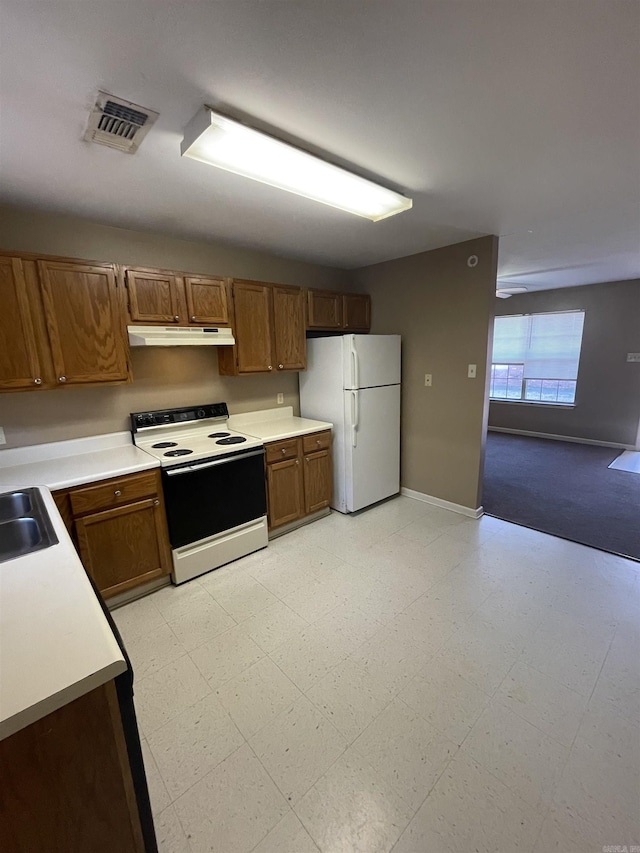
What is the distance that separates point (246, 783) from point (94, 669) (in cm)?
99

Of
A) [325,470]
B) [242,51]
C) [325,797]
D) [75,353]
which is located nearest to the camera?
[242,51]

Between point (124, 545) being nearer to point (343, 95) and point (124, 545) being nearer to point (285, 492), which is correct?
point (285, 492)

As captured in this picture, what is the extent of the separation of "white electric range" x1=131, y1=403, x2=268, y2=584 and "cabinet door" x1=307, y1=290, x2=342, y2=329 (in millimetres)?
1292

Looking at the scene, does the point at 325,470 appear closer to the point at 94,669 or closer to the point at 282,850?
the point at 282,850

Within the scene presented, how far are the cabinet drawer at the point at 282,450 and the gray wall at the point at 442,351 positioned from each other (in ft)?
4.41

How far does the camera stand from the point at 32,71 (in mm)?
1147

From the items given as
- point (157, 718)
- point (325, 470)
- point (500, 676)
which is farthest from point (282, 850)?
Answer: point (325, 470)

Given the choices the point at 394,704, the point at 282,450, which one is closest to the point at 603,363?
the point at 282,450

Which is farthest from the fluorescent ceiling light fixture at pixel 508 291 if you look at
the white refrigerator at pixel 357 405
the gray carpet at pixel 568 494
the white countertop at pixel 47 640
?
the white countertop at pixel 47 640

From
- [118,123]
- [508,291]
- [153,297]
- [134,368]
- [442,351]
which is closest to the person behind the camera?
[118,123]

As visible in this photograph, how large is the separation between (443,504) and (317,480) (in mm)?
1300

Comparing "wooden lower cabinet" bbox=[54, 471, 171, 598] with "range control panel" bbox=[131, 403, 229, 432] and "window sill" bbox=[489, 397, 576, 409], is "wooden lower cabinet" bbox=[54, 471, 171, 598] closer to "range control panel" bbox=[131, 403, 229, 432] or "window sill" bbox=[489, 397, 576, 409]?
"range control panel" bbox=[131, 403, 229, 432]

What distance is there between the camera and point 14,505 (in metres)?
1.73

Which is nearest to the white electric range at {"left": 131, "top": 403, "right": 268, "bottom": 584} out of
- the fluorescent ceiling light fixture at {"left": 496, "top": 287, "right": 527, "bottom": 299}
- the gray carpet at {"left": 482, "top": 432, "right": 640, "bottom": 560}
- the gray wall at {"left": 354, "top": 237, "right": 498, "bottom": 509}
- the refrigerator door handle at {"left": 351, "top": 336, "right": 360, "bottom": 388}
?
the refrigerator door handle at {"left": 351, "top": 336, "right": 360, "bottom": 388}
